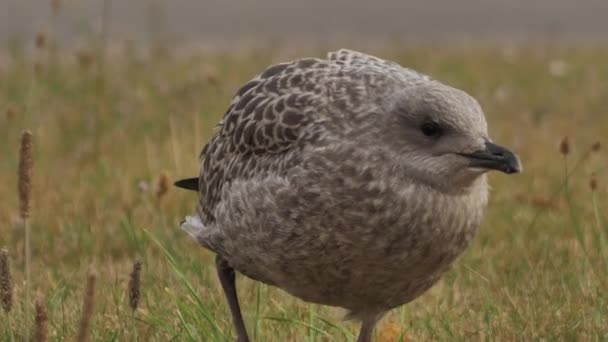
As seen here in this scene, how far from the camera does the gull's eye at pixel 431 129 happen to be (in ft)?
13.1

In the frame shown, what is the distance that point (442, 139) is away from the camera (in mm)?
3959

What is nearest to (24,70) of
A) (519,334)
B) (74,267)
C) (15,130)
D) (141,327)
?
(15,130)

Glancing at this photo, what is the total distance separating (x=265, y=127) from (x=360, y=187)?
55 centimetres

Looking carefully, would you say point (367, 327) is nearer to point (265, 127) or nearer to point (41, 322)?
point (265, 127)

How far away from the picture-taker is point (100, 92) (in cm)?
820

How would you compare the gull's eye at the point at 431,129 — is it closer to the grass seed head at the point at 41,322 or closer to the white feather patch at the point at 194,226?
the white feather patch at the point at 194,226

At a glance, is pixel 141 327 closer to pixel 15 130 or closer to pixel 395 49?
pixel 15 130

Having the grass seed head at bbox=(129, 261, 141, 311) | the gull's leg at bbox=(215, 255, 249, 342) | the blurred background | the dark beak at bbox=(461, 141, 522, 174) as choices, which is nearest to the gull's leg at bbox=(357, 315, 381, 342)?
the gull's leg at bbox=(215, 255, 249, 342)

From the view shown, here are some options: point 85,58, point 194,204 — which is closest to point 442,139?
point 194,204

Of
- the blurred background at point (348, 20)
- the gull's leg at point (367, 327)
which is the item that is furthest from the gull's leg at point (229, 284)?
the blurred background at point (348, 20)

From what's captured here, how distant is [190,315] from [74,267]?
1.53 metres

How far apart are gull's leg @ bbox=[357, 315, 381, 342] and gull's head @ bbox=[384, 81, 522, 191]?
0.63m

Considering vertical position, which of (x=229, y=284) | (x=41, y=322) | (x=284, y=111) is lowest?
(x=229, y=284)

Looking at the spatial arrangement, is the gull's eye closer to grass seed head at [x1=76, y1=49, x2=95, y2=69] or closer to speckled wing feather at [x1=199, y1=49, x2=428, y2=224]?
speckled wing feather at [x1=199, y1=49, x2=428, y2=224]
